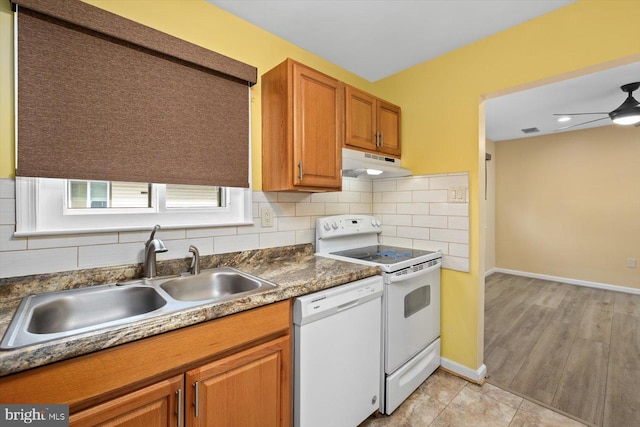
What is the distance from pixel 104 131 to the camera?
1.32m

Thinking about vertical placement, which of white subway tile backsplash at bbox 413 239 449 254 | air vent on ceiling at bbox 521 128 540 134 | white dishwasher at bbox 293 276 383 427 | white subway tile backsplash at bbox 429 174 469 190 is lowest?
white dishwasher at bbox 293 276 383 427

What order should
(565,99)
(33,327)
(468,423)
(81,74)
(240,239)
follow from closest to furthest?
1. (33,327)
2. (81,74)
3. (468,423)
4. (240,239)
5. (565,99)

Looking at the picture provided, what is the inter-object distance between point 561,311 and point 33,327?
4661 millimetres

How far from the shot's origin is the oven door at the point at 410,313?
1.76m

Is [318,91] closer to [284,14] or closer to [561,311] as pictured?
[284,14]

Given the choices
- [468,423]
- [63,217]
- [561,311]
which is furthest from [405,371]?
[561,311]

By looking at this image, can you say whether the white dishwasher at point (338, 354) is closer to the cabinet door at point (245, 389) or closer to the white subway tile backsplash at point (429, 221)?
the cabinet door at point (245, 389)

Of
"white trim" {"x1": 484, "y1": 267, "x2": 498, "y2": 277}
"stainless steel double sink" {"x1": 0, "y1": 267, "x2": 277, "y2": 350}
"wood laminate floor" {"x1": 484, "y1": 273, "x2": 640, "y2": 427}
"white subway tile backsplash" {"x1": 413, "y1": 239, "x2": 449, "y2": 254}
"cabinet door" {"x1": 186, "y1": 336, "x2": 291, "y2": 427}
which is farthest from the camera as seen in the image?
"white trim" {"x1": 484, "y1": 267, "x2": 498, "y2": 277}

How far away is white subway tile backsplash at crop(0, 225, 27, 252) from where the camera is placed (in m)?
1.15

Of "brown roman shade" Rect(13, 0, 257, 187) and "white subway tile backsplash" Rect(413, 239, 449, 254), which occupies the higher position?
"brown roman shade" Rect(13, 0, 257, 187)

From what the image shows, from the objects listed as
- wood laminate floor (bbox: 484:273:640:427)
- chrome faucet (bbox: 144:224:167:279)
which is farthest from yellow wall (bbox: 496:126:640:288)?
chrome faucet (bbox: 144:224:167:279)

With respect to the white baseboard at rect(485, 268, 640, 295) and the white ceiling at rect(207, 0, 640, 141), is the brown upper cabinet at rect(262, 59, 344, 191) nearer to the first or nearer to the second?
the white ceiling at rect(207, 0, 640, 141)

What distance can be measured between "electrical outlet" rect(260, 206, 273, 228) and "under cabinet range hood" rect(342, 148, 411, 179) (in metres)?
0.60

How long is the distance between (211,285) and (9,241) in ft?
2.74
